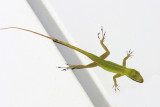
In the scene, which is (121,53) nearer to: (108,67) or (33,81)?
(108,67)

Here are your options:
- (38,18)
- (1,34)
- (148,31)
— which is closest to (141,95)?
(148,31)

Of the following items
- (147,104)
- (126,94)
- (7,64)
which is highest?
(7,64)

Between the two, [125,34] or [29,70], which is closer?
[29,70]

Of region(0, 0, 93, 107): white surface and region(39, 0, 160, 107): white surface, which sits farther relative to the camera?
region(39, 0, 160, 107): white surface

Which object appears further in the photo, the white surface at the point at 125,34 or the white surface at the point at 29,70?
the white surface at the point at 125,34
